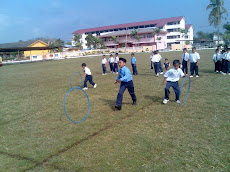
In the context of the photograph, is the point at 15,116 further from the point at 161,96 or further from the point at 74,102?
the point at 161,96

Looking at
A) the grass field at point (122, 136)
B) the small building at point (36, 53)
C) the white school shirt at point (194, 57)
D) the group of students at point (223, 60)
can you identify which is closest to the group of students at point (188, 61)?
the white school shirt at point (194, 57)

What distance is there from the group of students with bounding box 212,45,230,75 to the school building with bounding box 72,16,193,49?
57.7 metres

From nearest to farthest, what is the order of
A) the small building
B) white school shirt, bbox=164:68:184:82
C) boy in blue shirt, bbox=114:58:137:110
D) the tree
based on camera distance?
boy in blue shirt, bbox=114:58:137:110, white school shirt, bbox=164:68:184:82, the small building, the tree

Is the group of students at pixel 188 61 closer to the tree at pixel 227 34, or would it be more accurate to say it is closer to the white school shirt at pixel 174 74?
the white school shirt at pixel 174 74

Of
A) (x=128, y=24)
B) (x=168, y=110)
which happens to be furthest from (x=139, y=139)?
(x=128, y=24)

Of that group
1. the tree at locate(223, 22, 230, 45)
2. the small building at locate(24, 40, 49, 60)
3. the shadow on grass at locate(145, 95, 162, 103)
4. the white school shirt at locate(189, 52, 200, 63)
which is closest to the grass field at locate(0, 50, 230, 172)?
the shadow on grass at locate(145, 95, 162, 103)

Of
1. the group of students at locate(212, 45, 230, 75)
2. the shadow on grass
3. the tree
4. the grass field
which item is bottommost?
the grass field

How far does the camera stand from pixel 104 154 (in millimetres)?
5164

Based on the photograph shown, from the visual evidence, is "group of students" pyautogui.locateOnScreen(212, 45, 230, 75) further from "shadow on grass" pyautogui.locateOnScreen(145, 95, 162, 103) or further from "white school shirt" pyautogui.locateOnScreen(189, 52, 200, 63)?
"shadow on grass" pyautogui.locateOnScreen(145, 95, 162, 103)

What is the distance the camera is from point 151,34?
81.0m

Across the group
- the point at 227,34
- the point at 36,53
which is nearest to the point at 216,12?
the point at 227,34

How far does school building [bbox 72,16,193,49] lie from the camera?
8119 centimetres

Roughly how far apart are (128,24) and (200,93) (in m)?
92.0

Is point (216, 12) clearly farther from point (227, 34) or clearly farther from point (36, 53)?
point (36, 53)
